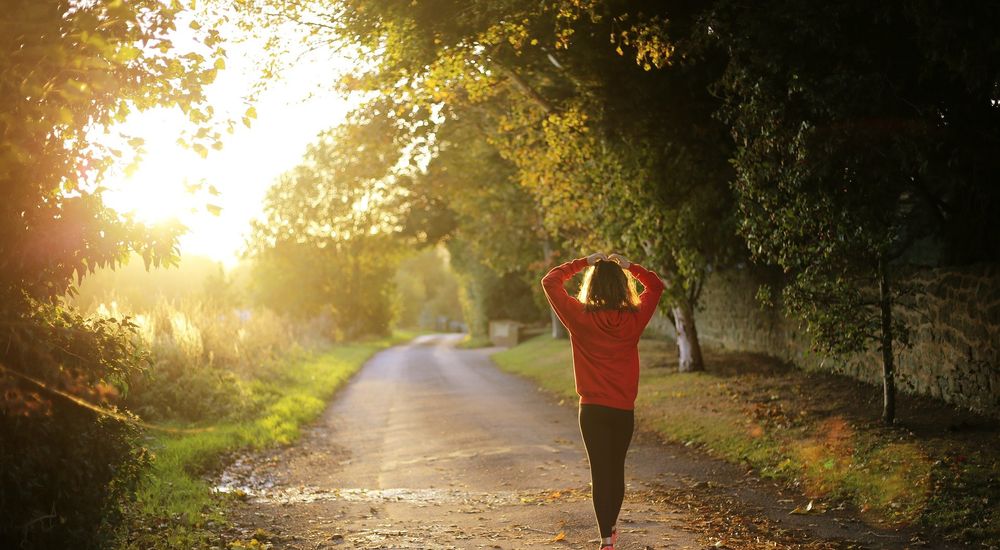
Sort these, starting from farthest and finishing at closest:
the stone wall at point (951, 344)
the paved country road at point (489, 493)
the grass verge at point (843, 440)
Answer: the stone wall at point (951, 344) → the grass verge at point (843, 440) → the paved country road at point (489, 493)

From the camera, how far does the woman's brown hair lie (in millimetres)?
5980

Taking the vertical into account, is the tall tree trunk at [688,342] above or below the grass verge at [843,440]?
above

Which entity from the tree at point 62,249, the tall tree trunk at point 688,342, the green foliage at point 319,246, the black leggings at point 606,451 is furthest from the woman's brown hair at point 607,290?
the green foliage at point 319,246

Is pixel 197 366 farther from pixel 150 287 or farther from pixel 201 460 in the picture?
pixel 150 287

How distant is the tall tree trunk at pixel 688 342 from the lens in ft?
62.7

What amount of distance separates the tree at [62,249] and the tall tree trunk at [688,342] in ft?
48.2

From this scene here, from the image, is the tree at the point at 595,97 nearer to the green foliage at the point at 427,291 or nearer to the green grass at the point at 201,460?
the green grass at the point at 201,460

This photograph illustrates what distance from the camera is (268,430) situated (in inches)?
555

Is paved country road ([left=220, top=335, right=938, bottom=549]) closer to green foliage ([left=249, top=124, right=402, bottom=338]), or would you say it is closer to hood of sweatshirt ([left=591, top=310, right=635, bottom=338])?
hood of sweatshirt ([left=591, top=310, right=635, bottom=338])

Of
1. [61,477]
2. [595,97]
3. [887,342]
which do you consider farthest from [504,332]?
[61,477]

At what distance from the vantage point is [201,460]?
10.9m

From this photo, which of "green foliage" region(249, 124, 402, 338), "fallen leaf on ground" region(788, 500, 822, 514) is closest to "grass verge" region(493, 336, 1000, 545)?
"fallen leaf on ground" region(788, 500, 822, 514)

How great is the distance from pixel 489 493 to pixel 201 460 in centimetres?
392

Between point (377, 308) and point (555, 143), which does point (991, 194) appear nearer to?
point (555, 143)
